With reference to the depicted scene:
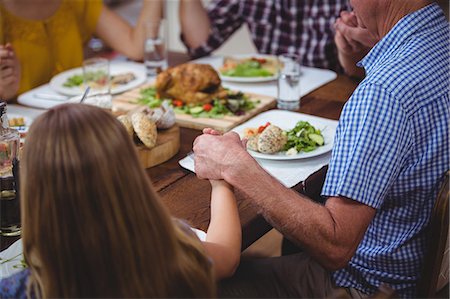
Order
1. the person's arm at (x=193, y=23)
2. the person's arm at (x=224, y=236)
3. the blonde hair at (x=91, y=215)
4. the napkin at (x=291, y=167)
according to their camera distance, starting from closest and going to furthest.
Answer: the blonde hair at (x=91, y=215), the person's arm at (x=224, y=236), the napkin at (x=291, y=167), the person's arm at (x=193, y=23)

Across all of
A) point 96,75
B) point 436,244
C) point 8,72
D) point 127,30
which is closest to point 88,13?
point 127,30

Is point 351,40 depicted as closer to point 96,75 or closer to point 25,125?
point 96,75

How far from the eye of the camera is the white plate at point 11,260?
1.28 metres

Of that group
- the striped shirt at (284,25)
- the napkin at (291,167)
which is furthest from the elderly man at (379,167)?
the striped shirt at (284,25)

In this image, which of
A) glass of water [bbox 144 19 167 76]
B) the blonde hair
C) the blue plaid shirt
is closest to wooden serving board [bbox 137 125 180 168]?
the blue plaid shirt

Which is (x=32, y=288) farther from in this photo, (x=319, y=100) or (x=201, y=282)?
(x=319, y=100)

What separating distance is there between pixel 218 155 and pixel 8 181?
Answer: 488 millimetres

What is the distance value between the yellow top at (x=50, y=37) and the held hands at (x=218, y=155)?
148 centimetres

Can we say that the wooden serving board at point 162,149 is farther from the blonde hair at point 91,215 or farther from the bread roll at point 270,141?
the blonde hair at point 91,215

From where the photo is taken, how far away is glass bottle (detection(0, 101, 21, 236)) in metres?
1.43

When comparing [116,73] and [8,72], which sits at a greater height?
[8,72]

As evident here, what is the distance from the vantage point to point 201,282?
1.11 meters

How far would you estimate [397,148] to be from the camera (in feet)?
4.42

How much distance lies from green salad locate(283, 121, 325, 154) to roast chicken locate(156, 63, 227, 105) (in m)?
0.44
